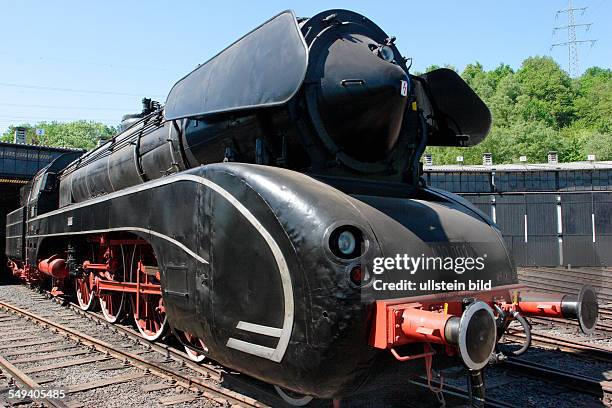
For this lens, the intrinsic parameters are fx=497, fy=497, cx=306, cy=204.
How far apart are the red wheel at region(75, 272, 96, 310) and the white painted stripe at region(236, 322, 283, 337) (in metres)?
5.72

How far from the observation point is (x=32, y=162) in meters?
20.8

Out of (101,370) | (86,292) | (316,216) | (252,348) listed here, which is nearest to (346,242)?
(316,216)

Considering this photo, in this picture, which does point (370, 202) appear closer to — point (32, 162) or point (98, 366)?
point (98, 366)

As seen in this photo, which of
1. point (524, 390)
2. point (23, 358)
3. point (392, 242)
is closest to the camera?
point (392, 242)

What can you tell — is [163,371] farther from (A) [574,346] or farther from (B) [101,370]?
(A) [574,346]

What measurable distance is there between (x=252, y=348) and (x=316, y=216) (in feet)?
3.62

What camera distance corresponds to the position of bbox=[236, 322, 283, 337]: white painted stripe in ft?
11.0

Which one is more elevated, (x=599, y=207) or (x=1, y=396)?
(x=599, y=207)

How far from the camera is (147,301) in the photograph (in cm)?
638

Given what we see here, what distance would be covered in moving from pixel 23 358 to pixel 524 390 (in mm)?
6034

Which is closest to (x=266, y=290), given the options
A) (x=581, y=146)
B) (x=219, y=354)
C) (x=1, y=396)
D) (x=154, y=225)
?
(x=219, y=354)

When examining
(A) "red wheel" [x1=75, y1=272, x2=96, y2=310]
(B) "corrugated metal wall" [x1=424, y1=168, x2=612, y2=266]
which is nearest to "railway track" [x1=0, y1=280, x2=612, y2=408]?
(A) "red wheel" [x1=75, y1=272, x2=96, y2=310]

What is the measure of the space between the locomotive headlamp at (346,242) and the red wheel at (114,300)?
4827 mm

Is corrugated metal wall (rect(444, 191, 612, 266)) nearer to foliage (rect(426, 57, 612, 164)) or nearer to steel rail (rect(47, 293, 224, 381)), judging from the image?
steel rail (rect(47, 293, 224, 381))
